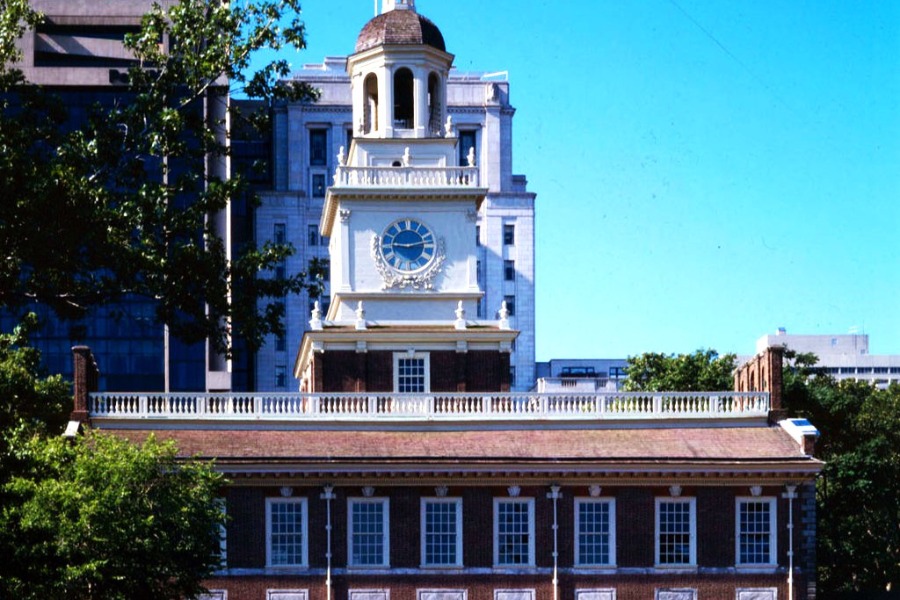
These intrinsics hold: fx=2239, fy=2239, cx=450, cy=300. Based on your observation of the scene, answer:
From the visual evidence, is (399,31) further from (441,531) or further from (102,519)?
(102,519)

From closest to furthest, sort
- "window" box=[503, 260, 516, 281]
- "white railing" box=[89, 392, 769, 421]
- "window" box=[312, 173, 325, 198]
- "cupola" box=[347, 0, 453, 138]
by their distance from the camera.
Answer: "white railing" box=[89, 392, 769, 421], "cupola" box=[347, 0, 453, 138], "window" box=[312, 173, 325, 198], "window" box=[503, 260, 516, 281]

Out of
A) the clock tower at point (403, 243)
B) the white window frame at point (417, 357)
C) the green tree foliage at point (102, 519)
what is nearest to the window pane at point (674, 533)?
the clock tower at point (403, 243)

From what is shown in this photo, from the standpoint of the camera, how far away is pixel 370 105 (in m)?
83.4

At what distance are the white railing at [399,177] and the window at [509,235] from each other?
104 metres

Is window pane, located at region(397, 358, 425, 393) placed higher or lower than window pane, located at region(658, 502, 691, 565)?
higher

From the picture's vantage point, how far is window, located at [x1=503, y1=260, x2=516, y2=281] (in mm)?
184375

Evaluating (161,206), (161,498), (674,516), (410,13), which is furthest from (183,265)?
(410,13)

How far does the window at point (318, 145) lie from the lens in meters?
183

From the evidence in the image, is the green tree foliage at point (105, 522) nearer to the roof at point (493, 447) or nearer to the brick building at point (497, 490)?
the brick building at point (497, 490)

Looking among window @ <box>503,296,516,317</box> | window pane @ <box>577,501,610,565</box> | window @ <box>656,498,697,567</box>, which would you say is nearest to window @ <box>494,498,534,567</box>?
window pane @ <box>577,501,610,565</box>

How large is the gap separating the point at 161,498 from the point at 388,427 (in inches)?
578

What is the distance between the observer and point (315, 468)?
2795 inches

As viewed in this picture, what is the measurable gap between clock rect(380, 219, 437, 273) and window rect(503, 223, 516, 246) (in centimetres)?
10486

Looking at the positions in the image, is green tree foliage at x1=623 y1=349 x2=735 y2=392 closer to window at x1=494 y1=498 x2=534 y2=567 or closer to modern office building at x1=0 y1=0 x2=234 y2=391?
window at x1=494 y1=498 x2=534 y2=567
